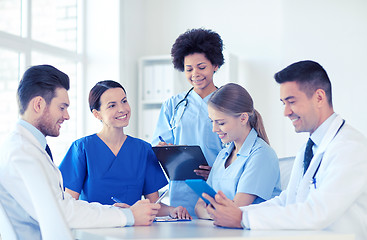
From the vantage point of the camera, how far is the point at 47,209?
1.36 m

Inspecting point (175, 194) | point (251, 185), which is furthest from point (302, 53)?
point (251, 185)

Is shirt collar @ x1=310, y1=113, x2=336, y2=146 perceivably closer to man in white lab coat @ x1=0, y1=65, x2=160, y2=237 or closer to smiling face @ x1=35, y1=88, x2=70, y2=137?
man in white lab coat @ x1=0, y1=65, x2=160, y2=237

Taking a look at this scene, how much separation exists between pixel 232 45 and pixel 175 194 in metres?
2.20

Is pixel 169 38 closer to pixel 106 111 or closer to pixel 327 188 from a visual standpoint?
pixel 106 111

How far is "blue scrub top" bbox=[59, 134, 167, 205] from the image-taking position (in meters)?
2.19

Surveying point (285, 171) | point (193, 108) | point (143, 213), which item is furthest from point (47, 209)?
point (193, 108)

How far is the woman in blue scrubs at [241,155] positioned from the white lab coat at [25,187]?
522mm

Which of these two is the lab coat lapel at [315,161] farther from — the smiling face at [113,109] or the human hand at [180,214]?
the smiling face at [113,109]

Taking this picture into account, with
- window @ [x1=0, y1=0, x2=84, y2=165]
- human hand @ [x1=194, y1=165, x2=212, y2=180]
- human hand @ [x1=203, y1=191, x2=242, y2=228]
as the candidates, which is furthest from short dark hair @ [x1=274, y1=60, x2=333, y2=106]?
window @ [x1=0, y1=0, x2=84, y2=165]

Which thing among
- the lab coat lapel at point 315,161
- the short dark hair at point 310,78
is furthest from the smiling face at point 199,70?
the lab coat lapel at point 315,161

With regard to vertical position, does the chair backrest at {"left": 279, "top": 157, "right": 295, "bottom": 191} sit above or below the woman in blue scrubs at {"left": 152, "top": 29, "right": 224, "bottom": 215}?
below

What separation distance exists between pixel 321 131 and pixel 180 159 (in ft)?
2.48

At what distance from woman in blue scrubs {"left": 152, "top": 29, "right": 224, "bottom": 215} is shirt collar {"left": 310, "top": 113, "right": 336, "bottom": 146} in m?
0.93

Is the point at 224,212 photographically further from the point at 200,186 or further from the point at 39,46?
the point at 39,46
